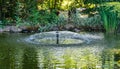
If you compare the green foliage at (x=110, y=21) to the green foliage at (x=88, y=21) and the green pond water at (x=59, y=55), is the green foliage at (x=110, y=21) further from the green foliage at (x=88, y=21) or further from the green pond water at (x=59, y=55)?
the green pond water at (x=59, y=55)

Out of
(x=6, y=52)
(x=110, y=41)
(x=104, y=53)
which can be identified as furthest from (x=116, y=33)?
(x=6, y=52)

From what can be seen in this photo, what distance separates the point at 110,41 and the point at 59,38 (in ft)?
6.53

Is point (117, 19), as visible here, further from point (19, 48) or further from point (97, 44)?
point (19, 48)

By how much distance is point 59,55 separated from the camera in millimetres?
13000

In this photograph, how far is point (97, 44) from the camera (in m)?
15.3

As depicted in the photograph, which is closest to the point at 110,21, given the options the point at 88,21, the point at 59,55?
the point at 88,21

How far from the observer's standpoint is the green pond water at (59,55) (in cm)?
1145

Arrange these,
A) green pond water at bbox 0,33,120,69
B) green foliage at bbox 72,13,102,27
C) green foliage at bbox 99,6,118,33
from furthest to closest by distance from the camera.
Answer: green foliage at bbox 72,13,102,27
green foliage at bbox 99,6,118,33
green pond water at bbox 0,33,120,69

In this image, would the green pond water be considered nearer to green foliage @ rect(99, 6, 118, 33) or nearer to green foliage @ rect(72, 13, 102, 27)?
green foliage @ rect(99, 6, 118, 33)

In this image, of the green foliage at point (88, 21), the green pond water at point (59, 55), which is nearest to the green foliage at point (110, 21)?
the green foliage at point (88, 21)

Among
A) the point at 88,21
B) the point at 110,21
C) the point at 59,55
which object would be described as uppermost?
the point at 59,55

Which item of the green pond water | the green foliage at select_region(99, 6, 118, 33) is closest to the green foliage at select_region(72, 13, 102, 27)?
the green foliage at select_region(99, 6, 118, 33)

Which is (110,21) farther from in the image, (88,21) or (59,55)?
(59,55)

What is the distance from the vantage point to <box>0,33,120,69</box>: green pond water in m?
11.4
